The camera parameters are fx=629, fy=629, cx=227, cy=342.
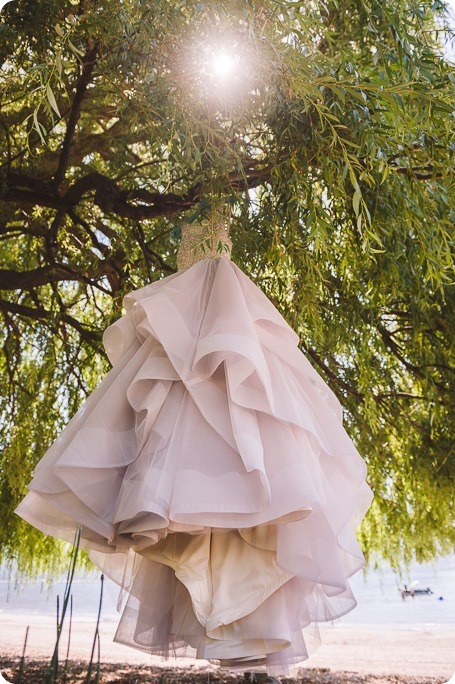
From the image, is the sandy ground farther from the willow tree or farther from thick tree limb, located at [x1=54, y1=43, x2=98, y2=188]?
thick tree limb, located at [x1=54, y1=43, x2=98, y2=188]

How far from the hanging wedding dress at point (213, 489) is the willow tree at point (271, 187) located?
1.27 ft

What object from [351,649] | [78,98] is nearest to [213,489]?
[78,98]

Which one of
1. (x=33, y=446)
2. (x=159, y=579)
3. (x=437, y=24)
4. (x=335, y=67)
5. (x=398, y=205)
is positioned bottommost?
(x=159, y=579)

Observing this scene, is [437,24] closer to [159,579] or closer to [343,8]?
[343,8]

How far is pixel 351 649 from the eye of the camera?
656cm

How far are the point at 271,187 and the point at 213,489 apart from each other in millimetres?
1168

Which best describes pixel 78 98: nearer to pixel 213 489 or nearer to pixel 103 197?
pixel 103 197

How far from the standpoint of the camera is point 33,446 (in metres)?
Result: 3.42

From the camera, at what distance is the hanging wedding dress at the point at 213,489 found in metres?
1.05

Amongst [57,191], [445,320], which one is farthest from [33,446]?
[445,320]

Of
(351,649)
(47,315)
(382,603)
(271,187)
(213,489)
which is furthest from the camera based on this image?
(382,603)

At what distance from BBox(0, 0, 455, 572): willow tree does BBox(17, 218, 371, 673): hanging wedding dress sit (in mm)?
388

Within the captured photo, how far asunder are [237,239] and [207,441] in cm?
114

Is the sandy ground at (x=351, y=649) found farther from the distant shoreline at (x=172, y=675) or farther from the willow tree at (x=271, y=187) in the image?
the willow tree at (x=271, y=187)
